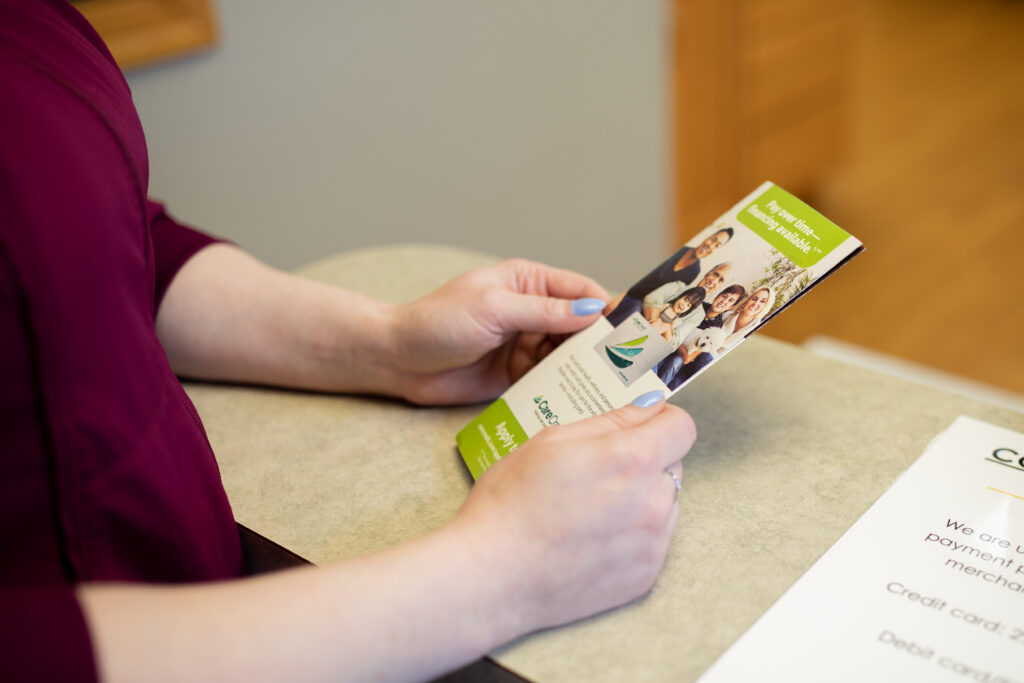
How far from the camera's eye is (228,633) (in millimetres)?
433

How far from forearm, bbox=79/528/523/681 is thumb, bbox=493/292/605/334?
245 mm

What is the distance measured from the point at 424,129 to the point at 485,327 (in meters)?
1.06

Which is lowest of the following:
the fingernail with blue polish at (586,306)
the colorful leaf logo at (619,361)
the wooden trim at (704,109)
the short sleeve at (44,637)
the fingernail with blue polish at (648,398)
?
the wooden trim at (704,109)

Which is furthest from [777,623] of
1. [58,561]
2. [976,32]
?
[976,32]

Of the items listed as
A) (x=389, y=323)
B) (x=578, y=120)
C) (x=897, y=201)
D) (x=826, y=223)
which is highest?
(x=826, y=223)

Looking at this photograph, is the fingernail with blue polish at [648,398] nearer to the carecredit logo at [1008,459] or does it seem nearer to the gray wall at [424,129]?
the carecredit logo at [1008,459]

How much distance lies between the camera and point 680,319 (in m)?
0.63

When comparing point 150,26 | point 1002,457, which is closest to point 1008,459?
point 1002,457

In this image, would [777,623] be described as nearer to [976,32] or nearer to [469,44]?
[469,44]

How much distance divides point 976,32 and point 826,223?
431 cm

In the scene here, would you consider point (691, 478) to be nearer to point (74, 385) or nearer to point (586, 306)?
point (586, 306)

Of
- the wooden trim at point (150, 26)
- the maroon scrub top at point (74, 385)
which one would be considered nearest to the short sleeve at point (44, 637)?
the maroon scrub top at point (74, 385)

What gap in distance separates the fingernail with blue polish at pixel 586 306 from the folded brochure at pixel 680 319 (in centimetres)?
1

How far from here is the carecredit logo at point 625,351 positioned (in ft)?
2.09
